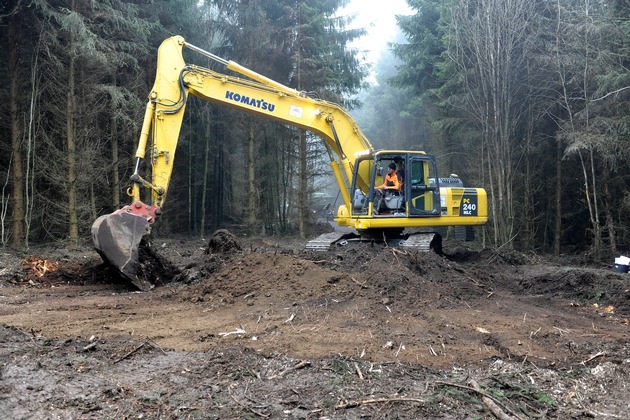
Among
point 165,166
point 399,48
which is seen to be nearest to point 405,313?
point 165,166

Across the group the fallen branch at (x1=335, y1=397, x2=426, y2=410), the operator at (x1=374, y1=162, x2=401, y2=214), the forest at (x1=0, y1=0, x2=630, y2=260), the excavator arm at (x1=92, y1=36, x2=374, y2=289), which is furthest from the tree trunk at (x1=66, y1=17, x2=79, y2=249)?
the fallen branch at (x1=335, y1=397, x2=426, y2=410)

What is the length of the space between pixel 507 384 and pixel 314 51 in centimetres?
1800

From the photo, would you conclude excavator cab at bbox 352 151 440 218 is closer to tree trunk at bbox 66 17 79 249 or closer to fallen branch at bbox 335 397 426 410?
fallen branch at bbox 335 397 426 410

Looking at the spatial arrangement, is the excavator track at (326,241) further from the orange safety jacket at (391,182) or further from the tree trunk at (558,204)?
the tree trunk at (558,204)

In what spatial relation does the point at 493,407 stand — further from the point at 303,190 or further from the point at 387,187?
the point at 303,190

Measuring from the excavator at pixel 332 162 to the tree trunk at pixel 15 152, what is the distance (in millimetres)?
4653

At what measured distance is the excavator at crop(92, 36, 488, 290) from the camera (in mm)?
9062

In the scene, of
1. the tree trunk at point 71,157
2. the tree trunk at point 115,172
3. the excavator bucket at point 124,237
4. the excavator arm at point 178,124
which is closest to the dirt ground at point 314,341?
the excavator bucket at point 124,237

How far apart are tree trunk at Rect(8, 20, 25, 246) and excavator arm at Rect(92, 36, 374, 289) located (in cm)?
506

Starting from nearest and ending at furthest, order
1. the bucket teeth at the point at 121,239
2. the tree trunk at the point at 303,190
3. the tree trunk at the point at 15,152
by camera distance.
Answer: the bucket teeth at the point at 121,239 → the tree trunk at the point at 15,152 → the tree trunk at the point at 303,190

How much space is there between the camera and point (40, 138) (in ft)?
48.5

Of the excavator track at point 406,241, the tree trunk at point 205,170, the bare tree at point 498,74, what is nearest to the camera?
the excavator track at point 406,241

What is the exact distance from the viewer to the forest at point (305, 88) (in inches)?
547

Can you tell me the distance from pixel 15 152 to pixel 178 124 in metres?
6.27
